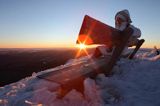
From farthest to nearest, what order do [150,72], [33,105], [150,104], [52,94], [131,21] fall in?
[131,21] → [150,72] → [52,94] → [33,105] → [150,104]

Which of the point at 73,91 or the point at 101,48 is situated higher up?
the point at 101,48

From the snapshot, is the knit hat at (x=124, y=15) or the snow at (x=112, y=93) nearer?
the snow at (x=112, y=93)

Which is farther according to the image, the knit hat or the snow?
the knit hat

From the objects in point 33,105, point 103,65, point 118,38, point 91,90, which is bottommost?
point 33,105

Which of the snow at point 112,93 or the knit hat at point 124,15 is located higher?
the knit hat at point 124,15

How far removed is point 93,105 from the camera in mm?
4031

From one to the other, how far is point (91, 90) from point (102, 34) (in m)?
1.14

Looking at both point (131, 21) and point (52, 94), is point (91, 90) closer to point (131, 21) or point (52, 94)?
point (52, 94)

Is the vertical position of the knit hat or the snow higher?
the knit hat

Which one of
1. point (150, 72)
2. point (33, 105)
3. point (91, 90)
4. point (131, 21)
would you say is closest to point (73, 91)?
point (91, 90)

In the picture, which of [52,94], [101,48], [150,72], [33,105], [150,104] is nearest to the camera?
[150,104]

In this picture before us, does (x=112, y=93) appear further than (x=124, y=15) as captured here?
No

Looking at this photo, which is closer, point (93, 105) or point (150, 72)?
point (93, 105)

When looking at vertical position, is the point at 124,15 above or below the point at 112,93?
above
